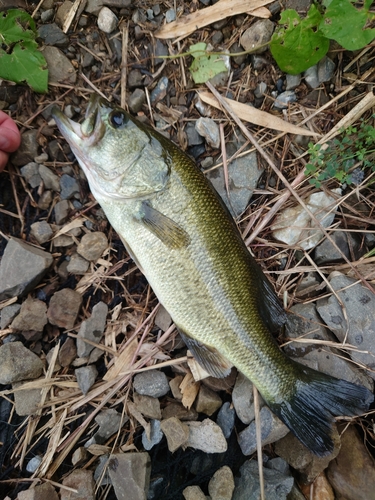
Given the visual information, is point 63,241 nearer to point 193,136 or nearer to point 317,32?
point 193,136

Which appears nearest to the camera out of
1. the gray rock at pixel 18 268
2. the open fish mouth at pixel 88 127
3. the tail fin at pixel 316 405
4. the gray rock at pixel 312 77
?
the open fish mouth at pixel 88 127

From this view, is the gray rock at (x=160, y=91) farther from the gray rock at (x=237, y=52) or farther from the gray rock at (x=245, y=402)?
the gray rock at (x=245, y=402)

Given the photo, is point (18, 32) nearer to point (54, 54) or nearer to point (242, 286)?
point (54, 54)

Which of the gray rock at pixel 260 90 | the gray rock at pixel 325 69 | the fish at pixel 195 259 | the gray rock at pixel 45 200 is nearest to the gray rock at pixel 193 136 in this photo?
the fish at pixel 195 259

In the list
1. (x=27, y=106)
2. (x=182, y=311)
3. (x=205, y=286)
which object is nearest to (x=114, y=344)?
(x=182, y=311)

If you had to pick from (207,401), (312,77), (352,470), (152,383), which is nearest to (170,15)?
(312,77)

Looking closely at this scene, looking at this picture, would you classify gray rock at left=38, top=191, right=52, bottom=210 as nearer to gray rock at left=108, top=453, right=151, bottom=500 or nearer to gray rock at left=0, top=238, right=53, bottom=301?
gray rock at left=0, top=238, right=53, bottom=301
